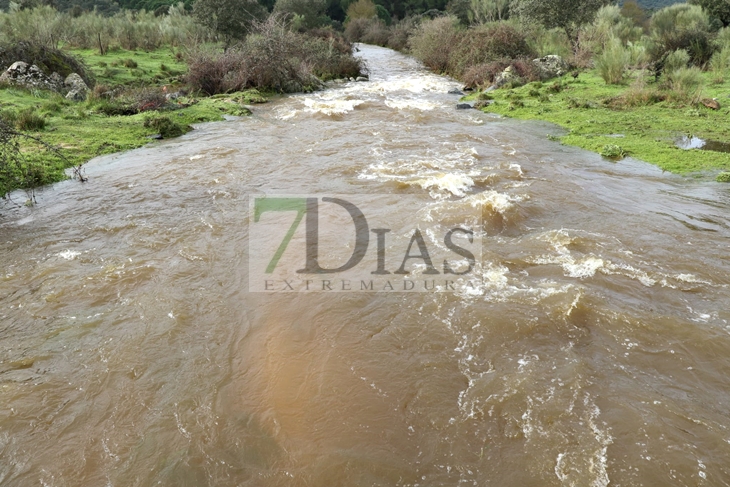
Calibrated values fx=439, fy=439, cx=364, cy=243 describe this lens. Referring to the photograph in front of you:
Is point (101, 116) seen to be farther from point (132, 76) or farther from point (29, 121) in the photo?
point (132, 76)

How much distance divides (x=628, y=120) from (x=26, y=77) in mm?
18887

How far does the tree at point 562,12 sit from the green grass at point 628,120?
6325 mm

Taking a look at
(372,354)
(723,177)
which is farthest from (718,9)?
(372,354)

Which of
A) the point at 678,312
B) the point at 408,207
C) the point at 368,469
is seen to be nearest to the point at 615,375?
the point at 678,312

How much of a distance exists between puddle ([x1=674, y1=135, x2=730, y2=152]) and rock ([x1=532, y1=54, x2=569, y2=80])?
9861mm

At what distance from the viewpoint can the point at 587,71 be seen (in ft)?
63.5

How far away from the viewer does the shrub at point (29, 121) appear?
36.2 feet

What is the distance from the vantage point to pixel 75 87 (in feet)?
49.8

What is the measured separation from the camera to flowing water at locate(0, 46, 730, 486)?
134 inches

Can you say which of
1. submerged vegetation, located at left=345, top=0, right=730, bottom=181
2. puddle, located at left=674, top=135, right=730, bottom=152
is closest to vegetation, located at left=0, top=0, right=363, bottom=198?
submerged vegetation, located at left=345, top=0, right=730, bottom=181

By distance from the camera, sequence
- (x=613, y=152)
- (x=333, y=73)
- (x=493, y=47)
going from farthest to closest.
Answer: (x=333, y=73), (x=493, y=47), (x=613, y=152)

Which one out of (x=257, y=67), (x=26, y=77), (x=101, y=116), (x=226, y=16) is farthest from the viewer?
(x=226, y=16)

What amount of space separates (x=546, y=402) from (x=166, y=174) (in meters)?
8.65

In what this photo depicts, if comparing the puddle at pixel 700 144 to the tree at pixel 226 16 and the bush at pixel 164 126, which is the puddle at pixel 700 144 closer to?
the bush at pixel 164 126
